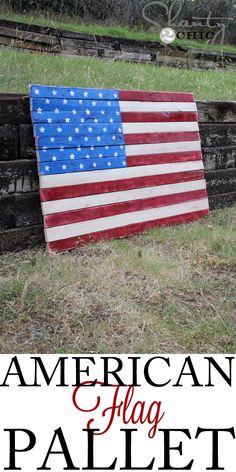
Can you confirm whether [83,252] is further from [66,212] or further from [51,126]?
[51,126]

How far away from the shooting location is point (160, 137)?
440 centimetres

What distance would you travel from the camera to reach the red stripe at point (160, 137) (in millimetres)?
4125

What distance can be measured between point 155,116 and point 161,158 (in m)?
0.37

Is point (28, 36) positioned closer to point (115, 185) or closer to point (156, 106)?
point (156, 106)

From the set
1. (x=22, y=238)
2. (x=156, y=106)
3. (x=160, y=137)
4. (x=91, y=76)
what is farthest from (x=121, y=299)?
(x=91, y=76)

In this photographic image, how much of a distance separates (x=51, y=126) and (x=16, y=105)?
28 cm

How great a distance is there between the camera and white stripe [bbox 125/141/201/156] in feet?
13.5

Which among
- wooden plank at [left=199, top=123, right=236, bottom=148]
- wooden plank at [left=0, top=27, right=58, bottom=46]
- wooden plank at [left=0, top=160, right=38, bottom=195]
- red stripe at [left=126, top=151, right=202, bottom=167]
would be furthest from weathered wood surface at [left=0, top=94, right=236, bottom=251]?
wooden plank at [left=0, top=27, right=58, bottom=46]

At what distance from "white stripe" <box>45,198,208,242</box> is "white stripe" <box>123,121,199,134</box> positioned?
665mm

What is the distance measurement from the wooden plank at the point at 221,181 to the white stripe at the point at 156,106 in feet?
2.33

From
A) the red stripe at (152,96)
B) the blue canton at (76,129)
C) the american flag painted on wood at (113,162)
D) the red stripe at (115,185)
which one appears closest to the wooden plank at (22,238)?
the american flag painted on wood at (113,162)

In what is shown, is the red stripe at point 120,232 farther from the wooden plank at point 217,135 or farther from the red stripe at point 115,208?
the wooden plank at point 217,135

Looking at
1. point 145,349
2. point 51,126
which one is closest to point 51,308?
point 145,349

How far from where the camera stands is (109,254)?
134 inches
